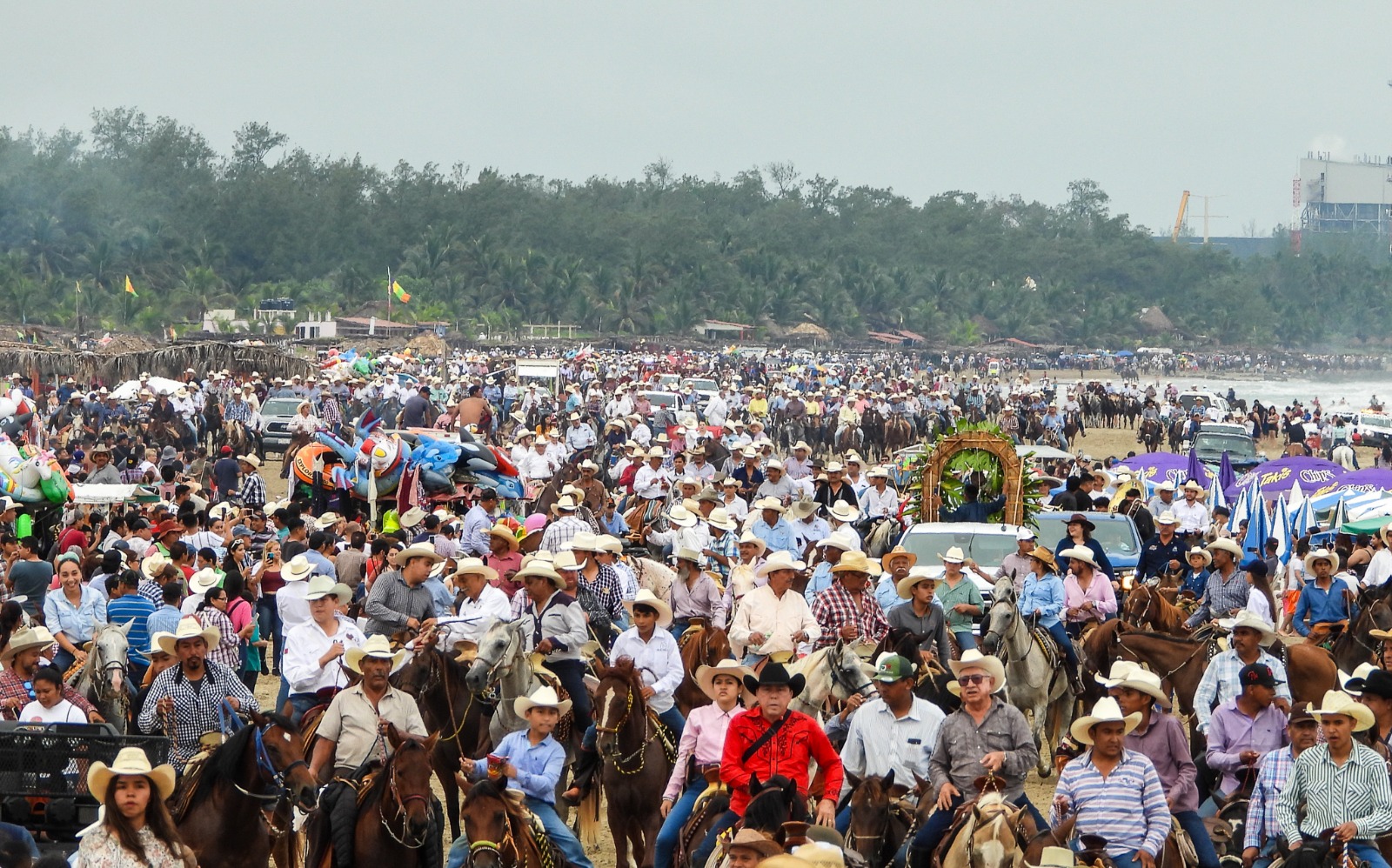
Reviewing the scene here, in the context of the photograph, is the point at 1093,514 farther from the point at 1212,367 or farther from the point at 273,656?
the point at 1212,367

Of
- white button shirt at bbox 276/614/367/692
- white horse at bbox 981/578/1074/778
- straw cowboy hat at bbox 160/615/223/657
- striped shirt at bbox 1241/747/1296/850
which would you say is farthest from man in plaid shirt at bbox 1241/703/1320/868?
straw cowboy hat at bbox 160/615/223/657

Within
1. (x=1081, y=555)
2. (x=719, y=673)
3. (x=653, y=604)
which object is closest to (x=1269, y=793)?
(x=719, y=673)

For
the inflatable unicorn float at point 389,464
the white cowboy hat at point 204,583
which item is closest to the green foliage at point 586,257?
the inflatable unicorn float at point 389,464

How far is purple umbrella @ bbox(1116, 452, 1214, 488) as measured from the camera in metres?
25.4

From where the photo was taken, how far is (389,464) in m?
21.8

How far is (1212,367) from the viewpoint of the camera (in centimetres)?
10981

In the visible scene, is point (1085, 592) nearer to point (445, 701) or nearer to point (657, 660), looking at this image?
point (657, 660)

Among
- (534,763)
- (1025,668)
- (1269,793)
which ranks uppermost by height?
(1269,793)

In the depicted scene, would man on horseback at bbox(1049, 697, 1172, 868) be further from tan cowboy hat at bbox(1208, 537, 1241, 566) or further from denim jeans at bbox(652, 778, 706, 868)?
tan cowboy hat at bbox(1208, 537, 1241, 566)

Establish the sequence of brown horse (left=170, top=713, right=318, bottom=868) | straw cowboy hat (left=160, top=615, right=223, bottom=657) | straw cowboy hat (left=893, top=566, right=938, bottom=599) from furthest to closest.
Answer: straw cowboy hat (left=893, top=566, right=938, bottom=599) < straw cowboy hat (left=160, top=615, right=223, bottom=657) < brown horse (left=170, top=713, right=318, bottom=868)

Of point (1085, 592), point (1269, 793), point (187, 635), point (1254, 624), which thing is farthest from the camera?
point (1085, 592)

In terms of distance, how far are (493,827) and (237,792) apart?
1361mm

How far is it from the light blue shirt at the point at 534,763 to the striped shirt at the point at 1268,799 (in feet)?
9.91

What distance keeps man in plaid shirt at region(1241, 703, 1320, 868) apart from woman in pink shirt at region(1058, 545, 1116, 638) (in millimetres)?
5370
